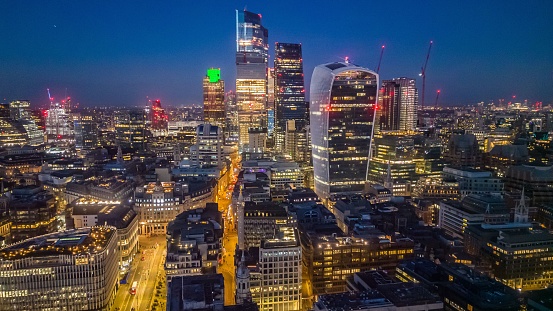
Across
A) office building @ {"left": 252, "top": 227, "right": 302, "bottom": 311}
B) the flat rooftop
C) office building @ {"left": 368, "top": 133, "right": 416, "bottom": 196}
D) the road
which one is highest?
office building @ {"left": 368, "top": 133, "right": 416, "bottom": 196}

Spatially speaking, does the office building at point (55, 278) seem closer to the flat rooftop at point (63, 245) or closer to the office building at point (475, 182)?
the flat rooftop at point (63, 245)

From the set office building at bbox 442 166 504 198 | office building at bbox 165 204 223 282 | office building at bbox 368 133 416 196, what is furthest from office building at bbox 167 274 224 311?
office building at bbox 368 133 416 196

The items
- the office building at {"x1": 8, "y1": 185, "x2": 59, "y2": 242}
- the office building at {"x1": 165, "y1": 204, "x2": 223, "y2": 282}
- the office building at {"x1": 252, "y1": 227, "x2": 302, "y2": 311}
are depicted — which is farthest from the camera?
the office building at {"x1": 8, "y1": 185, "x2": 59, "y2": 242}

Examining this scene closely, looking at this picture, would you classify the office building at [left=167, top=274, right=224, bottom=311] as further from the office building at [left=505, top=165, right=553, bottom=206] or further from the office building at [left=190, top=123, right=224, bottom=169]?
the office building at [left=190, top=123, right=224, bottom=169]

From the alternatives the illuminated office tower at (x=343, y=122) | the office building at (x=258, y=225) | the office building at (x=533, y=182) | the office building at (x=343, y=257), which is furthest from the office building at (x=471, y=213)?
the office building at (x=258, y=225)

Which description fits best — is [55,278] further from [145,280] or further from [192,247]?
[192,247]

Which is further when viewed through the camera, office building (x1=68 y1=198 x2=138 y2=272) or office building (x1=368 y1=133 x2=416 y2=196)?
office building (x1=368 y1=133 x2=416 y2=196)

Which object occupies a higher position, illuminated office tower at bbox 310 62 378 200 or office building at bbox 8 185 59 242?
illuminated office tower at bbox 310 62 378 200
